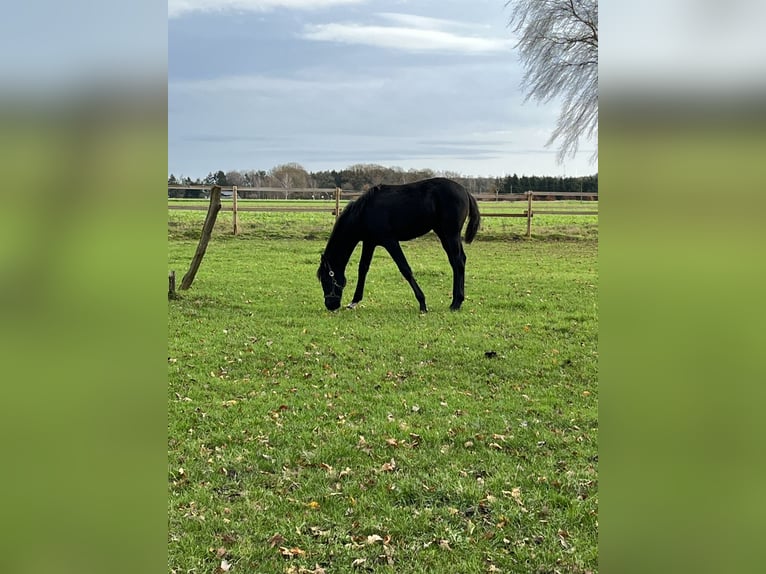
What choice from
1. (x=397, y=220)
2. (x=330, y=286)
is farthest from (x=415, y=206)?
(x=330, y=286)

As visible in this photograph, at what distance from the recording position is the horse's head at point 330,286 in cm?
859

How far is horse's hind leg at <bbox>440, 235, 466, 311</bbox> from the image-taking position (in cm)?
874

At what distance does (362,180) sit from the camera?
75.6ft

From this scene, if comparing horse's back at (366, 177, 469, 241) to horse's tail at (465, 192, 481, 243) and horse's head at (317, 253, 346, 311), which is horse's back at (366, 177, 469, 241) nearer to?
horse's tail at (465, 192, 481, 243)

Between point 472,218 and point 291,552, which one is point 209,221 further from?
point 291,552

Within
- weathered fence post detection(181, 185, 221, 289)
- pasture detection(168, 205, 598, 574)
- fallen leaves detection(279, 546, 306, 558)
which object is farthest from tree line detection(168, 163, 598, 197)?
fallen leaves detection(279, 546, 306, 558)

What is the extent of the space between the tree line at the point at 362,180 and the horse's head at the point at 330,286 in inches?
531

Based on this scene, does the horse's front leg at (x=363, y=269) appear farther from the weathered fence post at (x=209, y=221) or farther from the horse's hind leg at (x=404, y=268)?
the weathered fence post at (x=209, y=221)

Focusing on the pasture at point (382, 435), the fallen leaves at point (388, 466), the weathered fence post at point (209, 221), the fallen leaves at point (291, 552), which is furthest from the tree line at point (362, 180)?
the fallen leaves at point (291, 552)

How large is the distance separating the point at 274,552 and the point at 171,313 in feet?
19.1

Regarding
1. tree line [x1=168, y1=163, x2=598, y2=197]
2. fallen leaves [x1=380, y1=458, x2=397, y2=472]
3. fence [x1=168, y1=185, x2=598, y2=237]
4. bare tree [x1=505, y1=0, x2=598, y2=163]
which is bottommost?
fallen leaves [x1=380, y1=458, x2=397, y2=472]

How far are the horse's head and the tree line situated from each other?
44.2 feet
